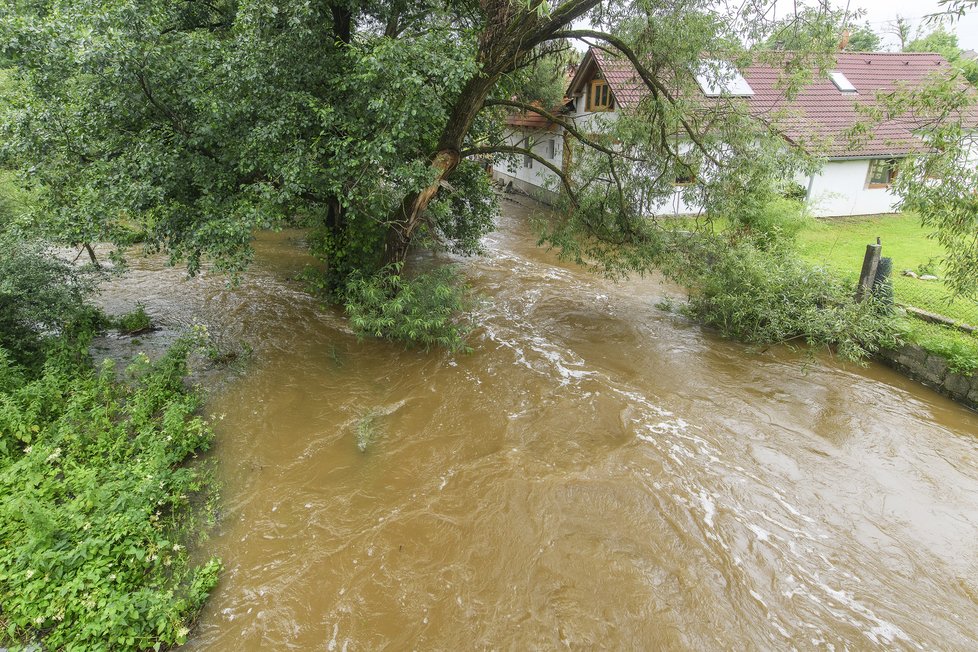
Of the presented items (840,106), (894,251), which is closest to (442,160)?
(894,251)

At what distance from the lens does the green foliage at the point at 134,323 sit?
31.2ft

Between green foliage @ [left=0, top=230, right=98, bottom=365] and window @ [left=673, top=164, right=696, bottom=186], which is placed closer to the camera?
green foliage @ [left=0, top=230, right=98, bottom=365]

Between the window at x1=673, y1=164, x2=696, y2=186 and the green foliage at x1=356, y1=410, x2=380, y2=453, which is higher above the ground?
the window at x1=673, y1=164, x2=696, y2=186

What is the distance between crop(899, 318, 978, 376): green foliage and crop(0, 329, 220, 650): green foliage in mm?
10450

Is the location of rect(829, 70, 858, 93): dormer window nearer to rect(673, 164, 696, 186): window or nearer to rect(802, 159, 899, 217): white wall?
rect(802, 159, 899, 217): white wall

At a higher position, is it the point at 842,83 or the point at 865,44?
the point at 865,44

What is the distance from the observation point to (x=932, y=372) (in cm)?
826

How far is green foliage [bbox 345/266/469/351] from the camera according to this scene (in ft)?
26.6

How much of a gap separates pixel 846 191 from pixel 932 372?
35.9 ft

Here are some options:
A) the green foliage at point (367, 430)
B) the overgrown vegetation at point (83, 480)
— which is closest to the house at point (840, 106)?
the green foliage at point (367, 430)

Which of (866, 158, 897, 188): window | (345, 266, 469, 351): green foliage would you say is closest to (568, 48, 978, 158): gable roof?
(866, 158, 897, 188): window

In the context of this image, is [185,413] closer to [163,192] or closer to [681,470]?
[163,192]

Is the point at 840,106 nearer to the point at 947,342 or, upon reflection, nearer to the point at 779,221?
the point at 779,221

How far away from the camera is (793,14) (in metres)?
7.85
